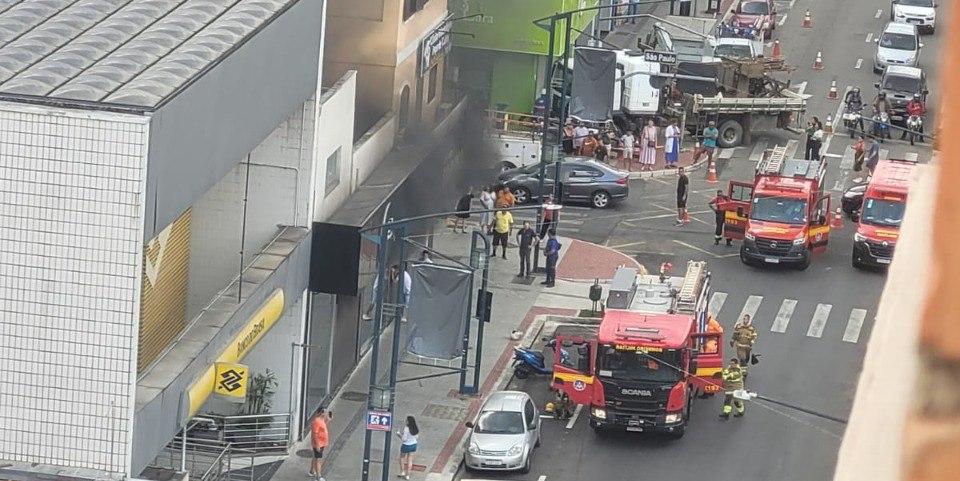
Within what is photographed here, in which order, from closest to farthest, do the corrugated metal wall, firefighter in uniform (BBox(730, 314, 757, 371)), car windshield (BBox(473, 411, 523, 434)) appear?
1. the corrugated metal wall
2. car windshield (BBox(473, 411, 523, 434))
3. firefighter in uniform (BBox(730, 314, 757, 371))

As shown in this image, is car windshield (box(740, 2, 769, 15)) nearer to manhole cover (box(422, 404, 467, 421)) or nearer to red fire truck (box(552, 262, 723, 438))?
red fire truck (box(552, 262, 723, 438))

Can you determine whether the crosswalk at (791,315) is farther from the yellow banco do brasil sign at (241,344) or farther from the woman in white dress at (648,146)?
the yellow banco do brasil sign at (241,344)

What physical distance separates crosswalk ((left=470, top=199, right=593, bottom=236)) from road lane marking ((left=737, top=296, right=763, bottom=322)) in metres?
7.08

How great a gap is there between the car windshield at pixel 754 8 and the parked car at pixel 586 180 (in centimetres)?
2513

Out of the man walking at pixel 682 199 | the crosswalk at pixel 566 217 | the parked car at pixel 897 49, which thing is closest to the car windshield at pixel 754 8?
the parked car at pixel 897 49

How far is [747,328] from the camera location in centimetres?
3844

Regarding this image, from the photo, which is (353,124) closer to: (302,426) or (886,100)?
(302,426)

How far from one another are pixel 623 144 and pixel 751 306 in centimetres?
1433

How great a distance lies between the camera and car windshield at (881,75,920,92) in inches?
2429

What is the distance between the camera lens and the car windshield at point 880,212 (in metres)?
46.1

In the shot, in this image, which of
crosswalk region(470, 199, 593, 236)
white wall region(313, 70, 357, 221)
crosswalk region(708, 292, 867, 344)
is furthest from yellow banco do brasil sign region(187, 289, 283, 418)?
crosswalk region(470, 199, 593, 236)

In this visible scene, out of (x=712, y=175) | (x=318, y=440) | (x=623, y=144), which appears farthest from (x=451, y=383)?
(x=623, y=144)

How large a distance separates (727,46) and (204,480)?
3654 centimetres

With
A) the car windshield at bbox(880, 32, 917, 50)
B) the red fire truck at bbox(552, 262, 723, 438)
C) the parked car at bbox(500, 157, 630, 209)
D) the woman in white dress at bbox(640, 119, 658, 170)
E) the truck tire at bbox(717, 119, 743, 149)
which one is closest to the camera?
the red fire truck at bbox(552, 262, 723, 438)
